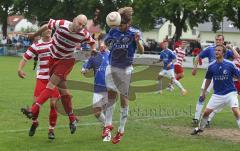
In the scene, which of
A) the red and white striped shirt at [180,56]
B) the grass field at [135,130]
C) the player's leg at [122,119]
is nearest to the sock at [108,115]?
the player's leg at [122,119]

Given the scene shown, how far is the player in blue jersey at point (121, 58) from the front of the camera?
9.67 metres

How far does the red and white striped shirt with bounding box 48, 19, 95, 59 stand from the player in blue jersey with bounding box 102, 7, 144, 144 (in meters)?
0.49

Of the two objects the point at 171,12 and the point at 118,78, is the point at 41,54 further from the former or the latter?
the point at 171,12

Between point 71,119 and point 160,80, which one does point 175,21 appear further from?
point 71,119

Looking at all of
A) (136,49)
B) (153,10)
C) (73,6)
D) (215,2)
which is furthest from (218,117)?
(73,6)

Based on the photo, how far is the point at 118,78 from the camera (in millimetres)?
10117

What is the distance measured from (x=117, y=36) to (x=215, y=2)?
129ft

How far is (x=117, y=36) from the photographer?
9.81 meters

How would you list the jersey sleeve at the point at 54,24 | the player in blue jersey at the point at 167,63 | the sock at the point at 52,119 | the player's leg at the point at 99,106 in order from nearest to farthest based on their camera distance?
the jersey sleeve at the point at 54,24
the sock at the point at 52,119
the player's leg at the point at 99,106
the player in blue jersey at the point at 167,63

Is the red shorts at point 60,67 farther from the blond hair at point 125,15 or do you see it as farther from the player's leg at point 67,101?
the blond hair at point 125,15

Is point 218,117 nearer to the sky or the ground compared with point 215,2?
nearer to the ground

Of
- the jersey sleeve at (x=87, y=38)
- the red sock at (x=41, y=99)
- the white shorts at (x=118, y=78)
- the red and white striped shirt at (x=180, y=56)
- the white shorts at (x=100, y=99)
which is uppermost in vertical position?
the jersey sleeve at (x=87, y=38)

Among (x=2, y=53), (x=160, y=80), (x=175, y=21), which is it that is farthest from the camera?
(x=175, y=21)

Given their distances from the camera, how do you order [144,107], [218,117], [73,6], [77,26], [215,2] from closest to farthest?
[77,26] → [218,117] → [144,107] → [215,2] → [73,6]
